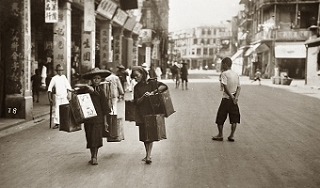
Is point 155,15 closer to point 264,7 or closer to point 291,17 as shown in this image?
point 264,7

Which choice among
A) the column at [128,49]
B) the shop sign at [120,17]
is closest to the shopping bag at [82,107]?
the shop sign at [120,17]

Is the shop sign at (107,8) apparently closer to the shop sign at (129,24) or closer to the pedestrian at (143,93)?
the shop sign at (129,24)

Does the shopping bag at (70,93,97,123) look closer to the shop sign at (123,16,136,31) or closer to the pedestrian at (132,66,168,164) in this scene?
the pedestrian at (132,66,168,164)

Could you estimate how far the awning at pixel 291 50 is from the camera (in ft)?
122

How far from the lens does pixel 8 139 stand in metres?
Result: 7.82

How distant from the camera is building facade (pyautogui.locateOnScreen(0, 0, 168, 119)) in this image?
10.2 m

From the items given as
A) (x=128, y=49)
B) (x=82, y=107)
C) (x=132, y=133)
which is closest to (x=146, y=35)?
(x=128, y=49)

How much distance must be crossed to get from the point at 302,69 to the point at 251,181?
120ft

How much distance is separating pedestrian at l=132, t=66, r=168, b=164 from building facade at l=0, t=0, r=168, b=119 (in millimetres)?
5552

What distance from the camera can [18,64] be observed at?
1035 cm

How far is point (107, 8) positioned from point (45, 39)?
3.94 metres

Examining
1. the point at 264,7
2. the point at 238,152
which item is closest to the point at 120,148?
the point at 238,152

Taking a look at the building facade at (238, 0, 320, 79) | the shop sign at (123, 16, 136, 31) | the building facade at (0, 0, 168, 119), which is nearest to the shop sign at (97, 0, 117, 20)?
the building facade at (0, 0, 168, 119)

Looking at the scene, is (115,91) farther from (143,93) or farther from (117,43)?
(117,43)
